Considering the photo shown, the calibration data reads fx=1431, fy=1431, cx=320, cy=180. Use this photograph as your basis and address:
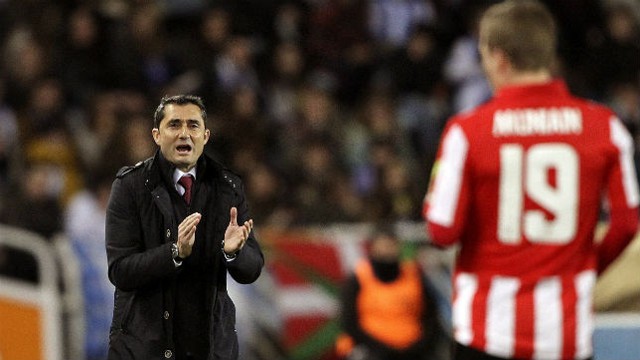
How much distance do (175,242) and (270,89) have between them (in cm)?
933

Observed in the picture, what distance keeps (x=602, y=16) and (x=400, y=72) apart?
8.84ft

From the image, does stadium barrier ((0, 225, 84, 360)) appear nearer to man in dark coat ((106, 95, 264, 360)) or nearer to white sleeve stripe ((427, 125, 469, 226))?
man in dark coat ((106, 95, 264, 360))

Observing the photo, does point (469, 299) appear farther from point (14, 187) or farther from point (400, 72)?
point (400, 72)

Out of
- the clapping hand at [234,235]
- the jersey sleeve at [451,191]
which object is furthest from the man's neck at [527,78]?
the clapping hand at [234,235]

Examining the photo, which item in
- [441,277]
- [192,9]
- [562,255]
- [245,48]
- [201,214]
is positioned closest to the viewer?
[562,255]

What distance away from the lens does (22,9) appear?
1362cm

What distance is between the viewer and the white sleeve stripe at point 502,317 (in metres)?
4.59

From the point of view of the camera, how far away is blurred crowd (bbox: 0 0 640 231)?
40.0 ft

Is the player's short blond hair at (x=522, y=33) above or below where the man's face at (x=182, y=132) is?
above

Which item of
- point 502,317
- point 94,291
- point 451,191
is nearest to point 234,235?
point 451,191

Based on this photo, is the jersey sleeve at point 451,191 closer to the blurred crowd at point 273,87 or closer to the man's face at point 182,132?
the man's face at point 182,132

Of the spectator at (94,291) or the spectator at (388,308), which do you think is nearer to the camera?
the spectator at (388,308)

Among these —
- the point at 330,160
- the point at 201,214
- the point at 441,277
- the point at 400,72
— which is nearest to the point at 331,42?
the point at 400,72

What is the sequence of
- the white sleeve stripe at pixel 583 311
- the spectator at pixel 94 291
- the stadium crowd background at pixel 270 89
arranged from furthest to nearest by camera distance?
the stadium crowd background at pixel 270 89 → the spectator at pixel 94 291 → the white sleeve stripe at pixel 583 311
